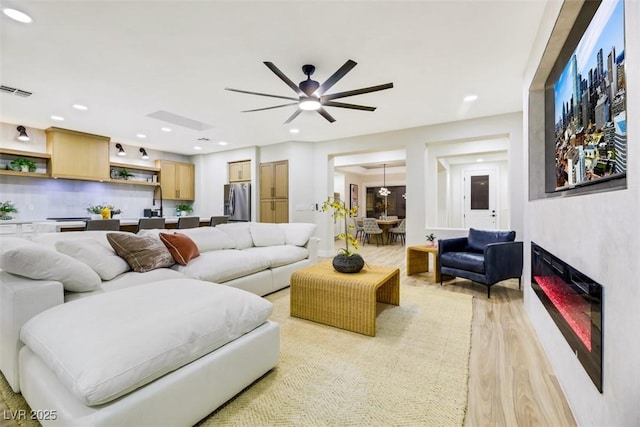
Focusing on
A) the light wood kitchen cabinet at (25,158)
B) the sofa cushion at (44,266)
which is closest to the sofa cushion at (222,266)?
the sofa cushion at (44,266)

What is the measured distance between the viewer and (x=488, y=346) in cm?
222

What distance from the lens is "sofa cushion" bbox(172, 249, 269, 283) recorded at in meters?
2.79

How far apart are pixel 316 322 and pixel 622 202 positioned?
7.40 feet

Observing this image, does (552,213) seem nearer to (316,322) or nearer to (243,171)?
(316,322)

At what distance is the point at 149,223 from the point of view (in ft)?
14.9

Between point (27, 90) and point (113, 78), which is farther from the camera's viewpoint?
point (27, 90)

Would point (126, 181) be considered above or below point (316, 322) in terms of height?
above

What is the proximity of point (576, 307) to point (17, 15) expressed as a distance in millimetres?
4386

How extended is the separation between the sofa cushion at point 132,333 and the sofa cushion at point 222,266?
98cm

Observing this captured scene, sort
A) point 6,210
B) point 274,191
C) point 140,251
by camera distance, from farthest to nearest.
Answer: point 274,191, point 6,210, point 140,251

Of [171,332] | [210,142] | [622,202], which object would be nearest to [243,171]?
[210,142]

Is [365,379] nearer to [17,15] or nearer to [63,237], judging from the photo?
[63,237]

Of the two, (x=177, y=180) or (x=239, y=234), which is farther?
(x=177, y=180)

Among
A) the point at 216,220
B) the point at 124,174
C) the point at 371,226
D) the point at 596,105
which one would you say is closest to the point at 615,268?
the point at 596,105
